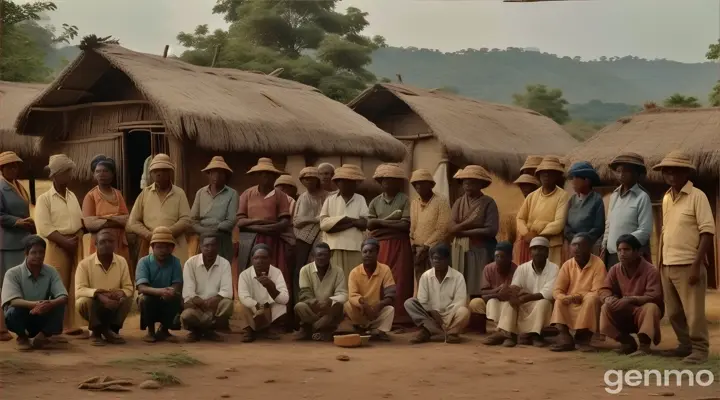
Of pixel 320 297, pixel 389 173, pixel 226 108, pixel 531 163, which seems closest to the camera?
pixel 320 297

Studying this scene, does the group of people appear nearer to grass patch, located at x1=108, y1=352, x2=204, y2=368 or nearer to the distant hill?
grass patch, located at x1=108, y1=352, x2=204, y2=368

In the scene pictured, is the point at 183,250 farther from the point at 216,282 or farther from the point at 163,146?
the point at 163,146

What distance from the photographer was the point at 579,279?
8.29 m

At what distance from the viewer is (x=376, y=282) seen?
355 inches

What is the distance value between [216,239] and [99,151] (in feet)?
14.3

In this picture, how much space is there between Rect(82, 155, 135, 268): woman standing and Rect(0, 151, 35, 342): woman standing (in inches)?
22.1

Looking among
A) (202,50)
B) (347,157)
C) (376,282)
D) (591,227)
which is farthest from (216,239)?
(202,50)

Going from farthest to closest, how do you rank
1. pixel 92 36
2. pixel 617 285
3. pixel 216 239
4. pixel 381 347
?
pixel 92 36
pixel 216 239
pixel 381 347
pixel 617 285

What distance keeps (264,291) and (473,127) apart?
10.2 m

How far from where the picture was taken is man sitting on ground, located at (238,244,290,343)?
8.87 meters

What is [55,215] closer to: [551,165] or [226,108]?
[226,108]

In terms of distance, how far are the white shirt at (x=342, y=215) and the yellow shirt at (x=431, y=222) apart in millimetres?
Result: 527

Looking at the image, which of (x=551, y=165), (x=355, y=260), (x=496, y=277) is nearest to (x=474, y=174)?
(x=551, y=165)

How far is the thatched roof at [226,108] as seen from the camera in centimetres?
1184
